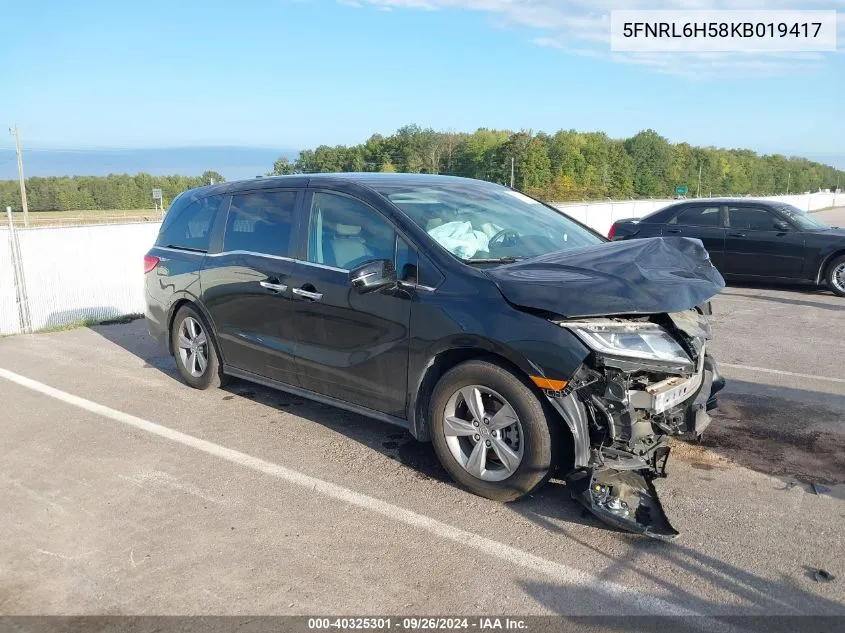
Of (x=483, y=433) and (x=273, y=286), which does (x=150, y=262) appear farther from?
(x=483, y=433)

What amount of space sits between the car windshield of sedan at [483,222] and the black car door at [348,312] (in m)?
0.27

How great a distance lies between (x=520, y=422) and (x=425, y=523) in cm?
74

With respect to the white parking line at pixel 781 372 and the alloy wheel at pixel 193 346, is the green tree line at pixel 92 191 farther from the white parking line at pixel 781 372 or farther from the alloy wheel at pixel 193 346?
the white parking line at pixel 781 372

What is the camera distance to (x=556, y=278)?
150 inches

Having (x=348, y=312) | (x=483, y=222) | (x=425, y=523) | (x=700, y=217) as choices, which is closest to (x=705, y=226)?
(x=700, y=217)

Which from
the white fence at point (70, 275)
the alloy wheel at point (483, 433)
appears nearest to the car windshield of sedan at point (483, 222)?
the alloy wheel at point (483, 433)

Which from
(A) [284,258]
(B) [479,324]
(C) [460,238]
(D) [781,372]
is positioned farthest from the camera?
(D) [781,372]

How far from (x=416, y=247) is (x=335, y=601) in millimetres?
2105

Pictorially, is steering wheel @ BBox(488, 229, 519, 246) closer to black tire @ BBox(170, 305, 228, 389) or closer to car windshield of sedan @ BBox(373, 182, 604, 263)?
car windshield of sedan @ BBox(373, 182, 604, 263)

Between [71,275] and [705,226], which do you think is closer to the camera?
[71,275]

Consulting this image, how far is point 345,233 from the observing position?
4.84 meters

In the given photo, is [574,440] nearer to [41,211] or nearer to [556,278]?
[556,278]

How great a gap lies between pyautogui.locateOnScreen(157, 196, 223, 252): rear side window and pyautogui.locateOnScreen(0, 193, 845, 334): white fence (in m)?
3.91

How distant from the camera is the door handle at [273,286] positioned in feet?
16.7
